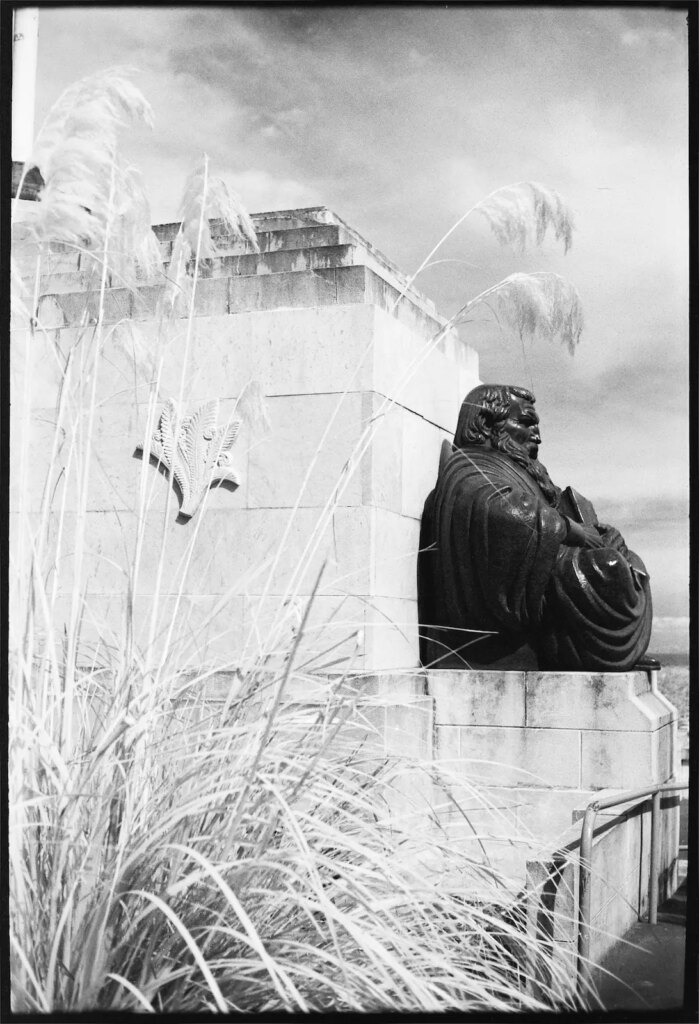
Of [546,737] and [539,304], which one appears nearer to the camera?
[539,304]

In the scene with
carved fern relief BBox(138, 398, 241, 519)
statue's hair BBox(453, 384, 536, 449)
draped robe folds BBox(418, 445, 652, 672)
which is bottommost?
draped robe folds BBox(418, 445, 652, 672)

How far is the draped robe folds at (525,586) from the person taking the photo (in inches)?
239

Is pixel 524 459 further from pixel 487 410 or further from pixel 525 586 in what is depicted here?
pixel 525 586

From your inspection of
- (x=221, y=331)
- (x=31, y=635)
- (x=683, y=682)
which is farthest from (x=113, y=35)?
(x=683, y=682)

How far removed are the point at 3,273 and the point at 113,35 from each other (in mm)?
5659

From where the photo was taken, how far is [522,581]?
→ 610 centimetres

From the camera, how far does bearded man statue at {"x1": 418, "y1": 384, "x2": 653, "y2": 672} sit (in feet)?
19.9

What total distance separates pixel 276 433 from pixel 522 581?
1.48m

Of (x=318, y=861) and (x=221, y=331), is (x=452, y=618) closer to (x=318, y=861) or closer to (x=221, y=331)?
(x=221, y=331)

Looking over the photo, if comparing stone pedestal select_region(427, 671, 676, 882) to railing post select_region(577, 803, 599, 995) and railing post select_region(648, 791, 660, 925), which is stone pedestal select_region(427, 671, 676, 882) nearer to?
railing post select_region(648, 791, 660, 925)

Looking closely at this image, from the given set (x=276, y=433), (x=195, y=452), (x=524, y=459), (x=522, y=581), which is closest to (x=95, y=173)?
(x=195, y=452)

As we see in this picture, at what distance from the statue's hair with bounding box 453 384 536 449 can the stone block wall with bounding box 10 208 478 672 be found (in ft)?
1.09

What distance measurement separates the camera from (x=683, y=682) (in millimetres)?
13211

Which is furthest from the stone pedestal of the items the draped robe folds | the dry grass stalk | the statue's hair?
the dry grass stalk
